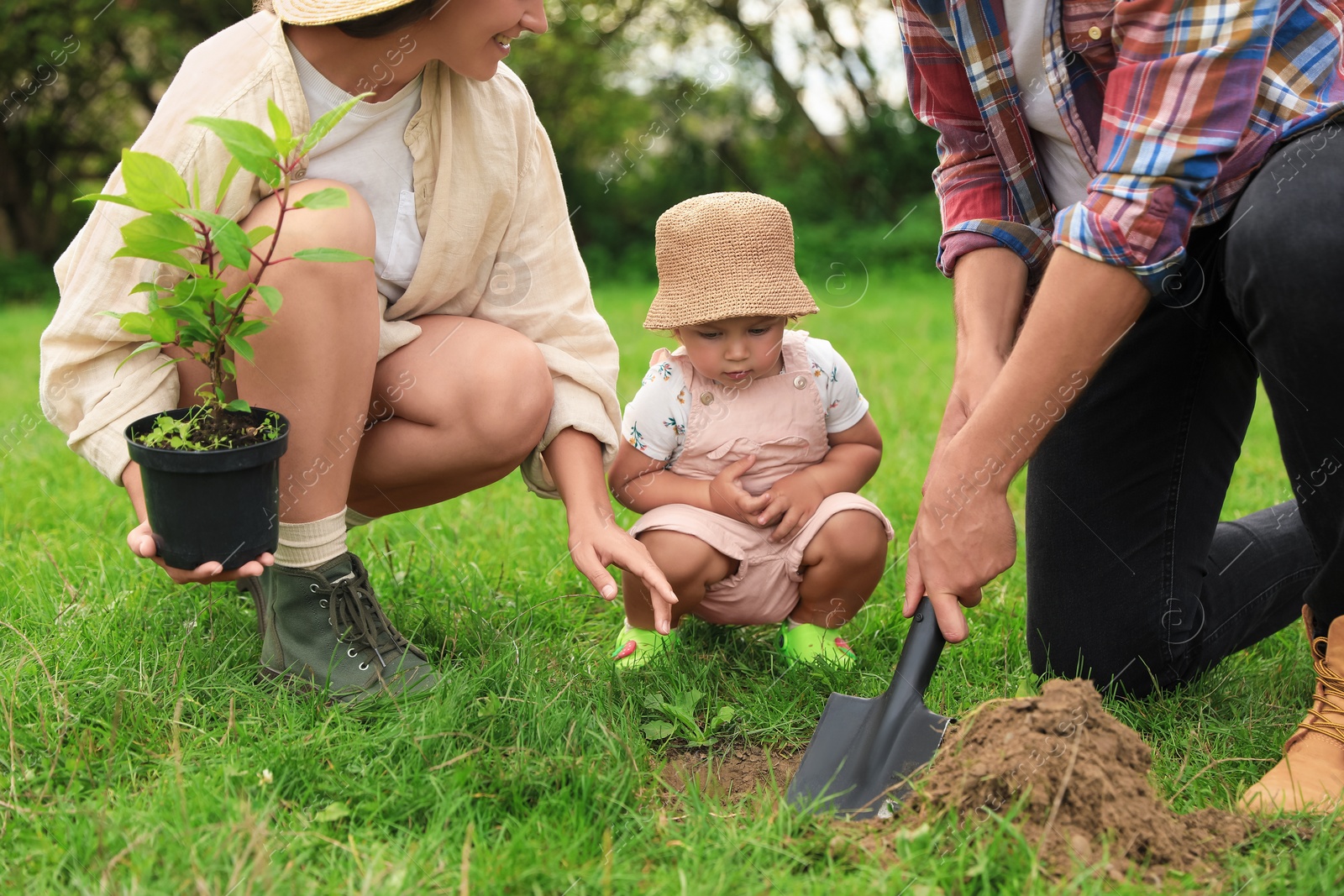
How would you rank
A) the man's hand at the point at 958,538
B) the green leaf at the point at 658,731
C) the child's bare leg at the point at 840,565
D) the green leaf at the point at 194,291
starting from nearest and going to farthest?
the green leaf at the point at 194,291 → the man's hand at the point at 958,538 → the green leaf at the point at 658,731 → the child's bare leg at the point at 840,565

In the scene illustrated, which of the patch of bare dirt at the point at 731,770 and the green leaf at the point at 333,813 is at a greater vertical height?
the green leaf at the point at 333,813

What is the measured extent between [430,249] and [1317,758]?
5.25 ft

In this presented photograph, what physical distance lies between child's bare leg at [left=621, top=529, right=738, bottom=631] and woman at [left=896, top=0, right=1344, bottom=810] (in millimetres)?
450

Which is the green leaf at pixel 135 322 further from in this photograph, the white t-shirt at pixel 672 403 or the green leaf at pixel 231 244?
the white t-shirt at pixel 672 403

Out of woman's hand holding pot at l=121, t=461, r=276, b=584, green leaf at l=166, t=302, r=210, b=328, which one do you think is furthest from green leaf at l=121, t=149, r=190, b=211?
woman's hand holding pot at l=121, t=461, r=276, b=584

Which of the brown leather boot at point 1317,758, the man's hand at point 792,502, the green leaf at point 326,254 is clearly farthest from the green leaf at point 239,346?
the brown leather boot at point 1317,758

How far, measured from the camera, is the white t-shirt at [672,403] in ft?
7.06

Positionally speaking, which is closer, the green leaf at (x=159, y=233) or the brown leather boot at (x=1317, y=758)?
the green leaf at (x=159, y=233)

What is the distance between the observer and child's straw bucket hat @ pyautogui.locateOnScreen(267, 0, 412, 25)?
65.8 inches

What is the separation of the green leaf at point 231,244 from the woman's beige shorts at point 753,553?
0.90m

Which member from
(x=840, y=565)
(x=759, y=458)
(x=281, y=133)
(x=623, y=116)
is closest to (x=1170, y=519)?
(x=840, y=565)

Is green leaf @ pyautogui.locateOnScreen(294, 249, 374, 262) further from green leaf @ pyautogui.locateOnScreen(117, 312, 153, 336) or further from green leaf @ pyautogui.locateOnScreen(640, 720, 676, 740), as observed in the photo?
green leaf @ pyautogui.locateOnScreen(640, 720, 676, 740)

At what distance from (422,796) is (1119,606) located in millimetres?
1233

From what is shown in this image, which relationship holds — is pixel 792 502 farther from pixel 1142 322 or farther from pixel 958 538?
pixel 1142 322
